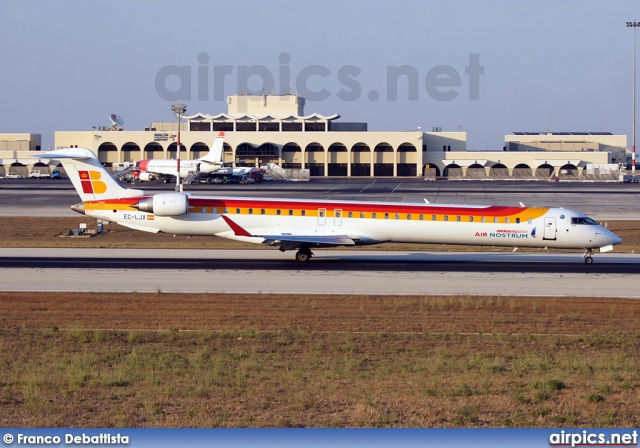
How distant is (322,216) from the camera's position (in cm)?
3136

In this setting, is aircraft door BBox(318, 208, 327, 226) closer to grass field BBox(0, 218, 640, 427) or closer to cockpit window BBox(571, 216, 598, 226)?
grass field BBox(0, 218, 640, 427)

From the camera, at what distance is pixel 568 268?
30844 millimetres

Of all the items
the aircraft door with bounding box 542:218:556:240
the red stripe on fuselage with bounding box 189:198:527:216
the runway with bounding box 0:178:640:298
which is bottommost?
the runway with bounding box 0:178:640:298

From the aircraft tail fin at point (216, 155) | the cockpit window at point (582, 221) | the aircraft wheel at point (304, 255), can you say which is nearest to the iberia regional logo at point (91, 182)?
the aircraft wheel at point (304, 255)

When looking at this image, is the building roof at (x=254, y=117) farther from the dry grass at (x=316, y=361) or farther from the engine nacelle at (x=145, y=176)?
the dry grass at (x=316, y=361)

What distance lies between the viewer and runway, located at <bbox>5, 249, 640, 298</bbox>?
2527 centimetres

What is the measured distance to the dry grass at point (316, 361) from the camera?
37.6 ft

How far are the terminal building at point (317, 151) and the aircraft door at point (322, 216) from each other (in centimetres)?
9212

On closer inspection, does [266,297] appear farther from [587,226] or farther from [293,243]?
[587,226]

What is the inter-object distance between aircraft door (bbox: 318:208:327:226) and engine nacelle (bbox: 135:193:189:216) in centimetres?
525

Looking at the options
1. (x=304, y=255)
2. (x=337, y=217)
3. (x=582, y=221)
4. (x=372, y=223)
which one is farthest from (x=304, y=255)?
(x=582, y=221)

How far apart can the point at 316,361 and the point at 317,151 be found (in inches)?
4428

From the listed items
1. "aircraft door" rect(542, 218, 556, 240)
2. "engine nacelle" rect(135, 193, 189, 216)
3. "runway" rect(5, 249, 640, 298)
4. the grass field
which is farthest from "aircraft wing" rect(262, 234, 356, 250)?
"aircraft door" rect(542, 218, 556, 240)

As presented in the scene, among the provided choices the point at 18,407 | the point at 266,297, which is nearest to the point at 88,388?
the point at 18,407
